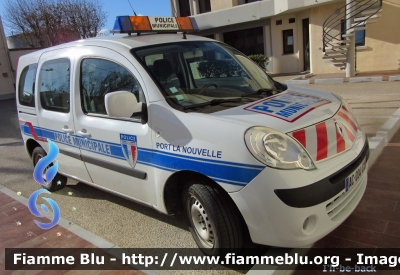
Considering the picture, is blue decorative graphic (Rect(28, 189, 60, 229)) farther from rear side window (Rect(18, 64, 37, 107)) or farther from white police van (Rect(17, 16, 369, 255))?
rear side window (Rect(18, 64, 37, 107))

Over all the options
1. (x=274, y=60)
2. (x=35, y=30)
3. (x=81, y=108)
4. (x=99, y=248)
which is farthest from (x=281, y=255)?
(x=35, y=30)

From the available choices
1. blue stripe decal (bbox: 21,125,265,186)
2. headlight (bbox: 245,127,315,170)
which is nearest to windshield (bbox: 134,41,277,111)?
blue stripe decal (bbox: 21,125,265,186)

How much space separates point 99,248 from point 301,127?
7.17 ft

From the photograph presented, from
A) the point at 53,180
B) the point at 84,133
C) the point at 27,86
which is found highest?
the point at 27,86

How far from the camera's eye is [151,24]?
3832mm

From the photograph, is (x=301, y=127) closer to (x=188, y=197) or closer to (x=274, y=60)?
(x=188, y=197)

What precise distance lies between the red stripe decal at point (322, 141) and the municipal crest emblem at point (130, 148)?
62.4 inches

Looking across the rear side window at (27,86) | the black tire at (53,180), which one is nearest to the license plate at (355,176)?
the black tire at (53,180)

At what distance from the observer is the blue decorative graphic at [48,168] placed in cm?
429

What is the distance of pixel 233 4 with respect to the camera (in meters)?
19.7

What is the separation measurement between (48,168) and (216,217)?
10.1ft

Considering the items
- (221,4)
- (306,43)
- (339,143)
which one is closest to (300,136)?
(339,143)

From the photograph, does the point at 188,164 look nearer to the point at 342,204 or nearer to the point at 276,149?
the point at 276,149

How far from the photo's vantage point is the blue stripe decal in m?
2.37
